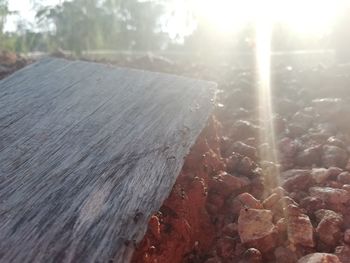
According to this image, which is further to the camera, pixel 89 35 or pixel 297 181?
pixel 89 35

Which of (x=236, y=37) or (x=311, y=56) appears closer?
(x=311, y=56)

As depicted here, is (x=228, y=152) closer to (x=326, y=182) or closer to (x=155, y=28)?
(x=326, y=182)

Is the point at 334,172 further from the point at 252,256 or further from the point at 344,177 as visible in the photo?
the point at 252,256

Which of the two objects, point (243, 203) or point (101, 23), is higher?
point (243, 203)

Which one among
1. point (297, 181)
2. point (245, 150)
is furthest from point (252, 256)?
point (245, 150)

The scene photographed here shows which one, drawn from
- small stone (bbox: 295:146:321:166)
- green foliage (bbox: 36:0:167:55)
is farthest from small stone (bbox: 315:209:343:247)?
green foliage (bbox: 36:0:167:55)

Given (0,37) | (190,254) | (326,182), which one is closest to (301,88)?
(326,182)
